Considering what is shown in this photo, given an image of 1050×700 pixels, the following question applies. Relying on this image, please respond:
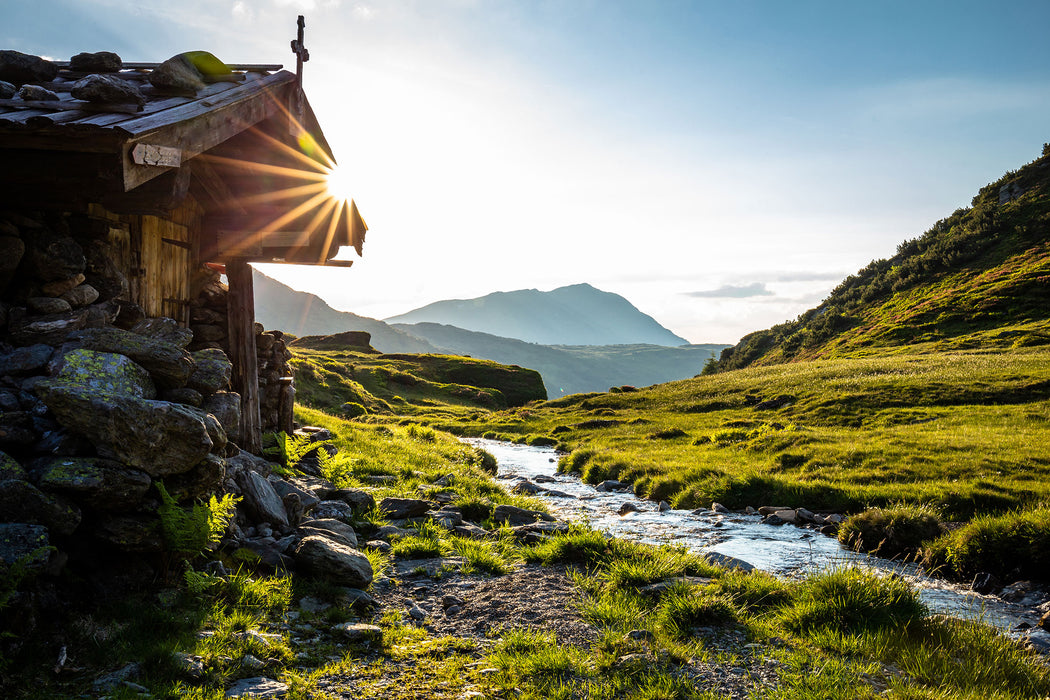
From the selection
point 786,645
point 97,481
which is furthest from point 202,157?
point 786,645

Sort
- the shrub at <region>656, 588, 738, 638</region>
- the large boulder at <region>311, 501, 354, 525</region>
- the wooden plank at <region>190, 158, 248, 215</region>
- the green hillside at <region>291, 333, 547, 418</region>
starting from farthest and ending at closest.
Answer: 1. the green hillside at <region>291, 333, 547, 418</region>
2. the wooden plank at <region>190, 158, 248, 215</region>
3. the large boulder at <region>311, 501, 354, 525</region>
4. the shrub at <region>656, 588, 738, 638</region>

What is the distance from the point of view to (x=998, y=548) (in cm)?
1014

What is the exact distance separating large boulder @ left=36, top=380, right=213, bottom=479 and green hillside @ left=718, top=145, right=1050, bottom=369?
5516 cm

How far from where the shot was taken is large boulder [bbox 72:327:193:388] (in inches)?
267

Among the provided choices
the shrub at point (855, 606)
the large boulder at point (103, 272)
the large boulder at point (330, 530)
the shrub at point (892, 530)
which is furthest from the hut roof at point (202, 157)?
the shrub at point (892, 530)

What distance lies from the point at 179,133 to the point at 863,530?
14.5 m

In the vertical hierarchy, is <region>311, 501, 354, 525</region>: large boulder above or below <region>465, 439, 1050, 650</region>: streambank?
above

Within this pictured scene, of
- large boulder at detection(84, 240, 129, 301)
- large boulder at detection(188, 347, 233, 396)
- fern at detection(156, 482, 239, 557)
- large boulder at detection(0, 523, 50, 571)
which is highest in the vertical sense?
large boulder at detection(84, 240, 129, 301)

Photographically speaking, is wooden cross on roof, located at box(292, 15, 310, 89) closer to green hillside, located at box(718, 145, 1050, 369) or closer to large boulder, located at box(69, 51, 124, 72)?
large boulder, located at box(69, 51, 124, 72)

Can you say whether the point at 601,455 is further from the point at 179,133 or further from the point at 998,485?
the point at 179,133

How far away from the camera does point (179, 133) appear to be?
6934 mm

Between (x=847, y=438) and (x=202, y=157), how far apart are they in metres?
23.6

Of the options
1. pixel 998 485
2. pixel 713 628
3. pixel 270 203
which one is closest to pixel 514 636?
pixel 713 628

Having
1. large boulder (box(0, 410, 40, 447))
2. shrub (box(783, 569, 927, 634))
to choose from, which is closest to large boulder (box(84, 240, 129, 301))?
large boulder (box(0, 410, 40, 447))
